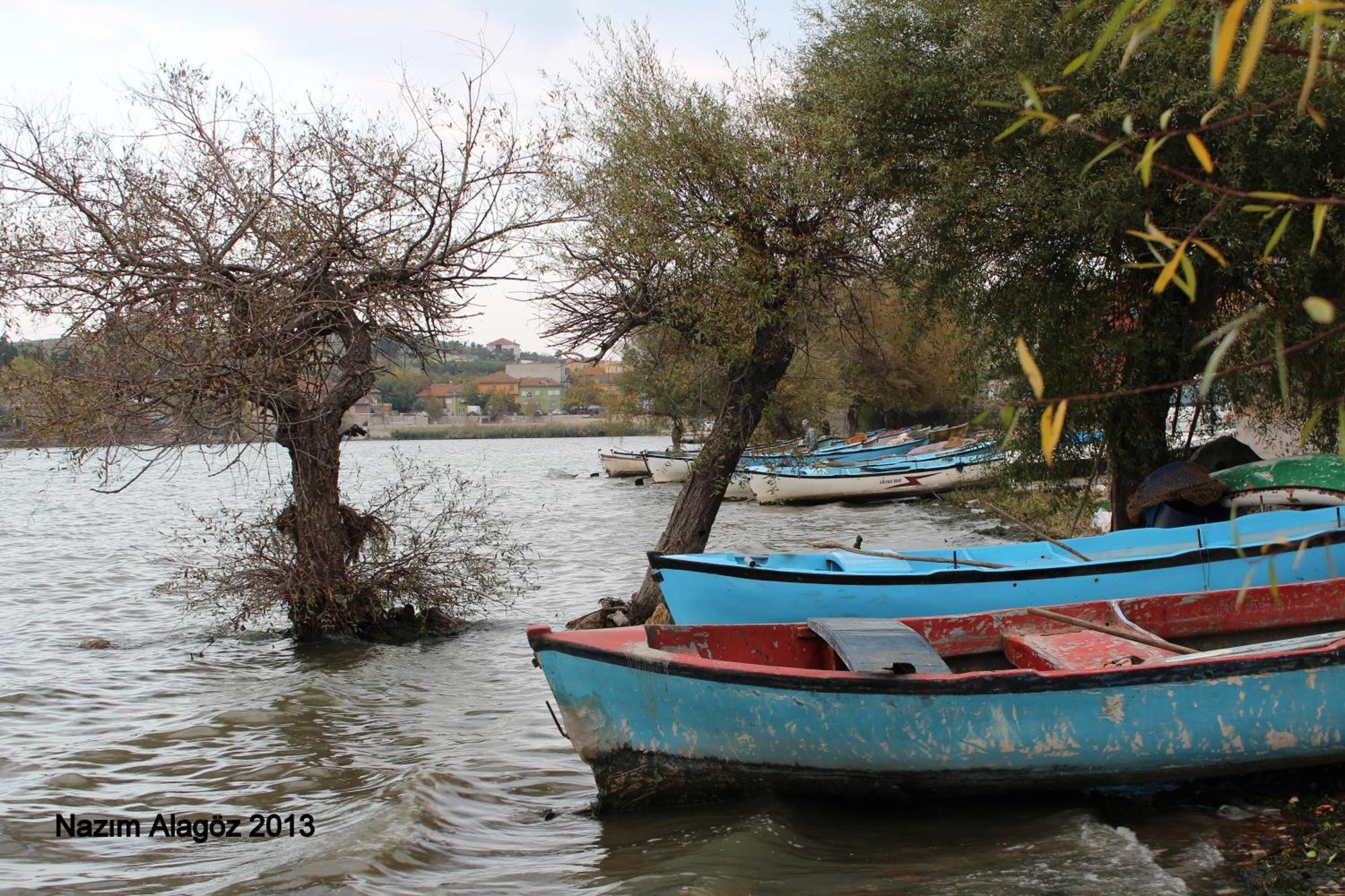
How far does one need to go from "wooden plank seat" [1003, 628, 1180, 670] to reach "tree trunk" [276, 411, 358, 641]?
23.6ft

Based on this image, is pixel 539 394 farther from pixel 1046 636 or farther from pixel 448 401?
pixel 1046 636

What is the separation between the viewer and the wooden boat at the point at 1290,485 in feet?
35.0

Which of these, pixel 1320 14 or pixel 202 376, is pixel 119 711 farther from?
pixel 1320 14

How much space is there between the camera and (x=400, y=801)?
25.1 ft

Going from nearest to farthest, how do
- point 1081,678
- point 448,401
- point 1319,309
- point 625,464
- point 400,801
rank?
point 1319,309 → point 1081,678 → point 400,801 → point 625,464 → point 448,401

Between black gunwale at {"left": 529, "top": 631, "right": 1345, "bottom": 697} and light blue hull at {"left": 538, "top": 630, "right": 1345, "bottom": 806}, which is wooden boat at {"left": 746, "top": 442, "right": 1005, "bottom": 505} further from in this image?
black gunwale at {"left": 529, "top": 631, "right": 1345, "bottom": 697}

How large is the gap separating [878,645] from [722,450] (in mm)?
5611

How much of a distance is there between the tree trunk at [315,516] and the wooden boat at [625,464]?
33.0 metres

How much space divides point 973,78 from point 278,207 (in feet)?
22.6

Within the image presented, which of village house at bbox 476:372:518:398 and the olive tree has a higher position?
village house at bbox 476:372:518:398

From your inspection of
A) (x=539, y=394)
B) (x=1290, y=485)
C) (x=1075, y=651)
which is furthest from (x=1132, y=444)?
(x=539, y=394)

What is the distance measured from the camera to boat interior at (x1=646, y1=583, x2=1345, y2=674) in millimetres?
6902

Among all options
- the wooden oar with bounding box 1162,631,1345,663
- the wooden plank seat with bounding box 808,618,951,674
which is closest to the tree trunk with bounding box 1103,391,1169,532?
the wooden oar with bounding box 1162,631,1345,663

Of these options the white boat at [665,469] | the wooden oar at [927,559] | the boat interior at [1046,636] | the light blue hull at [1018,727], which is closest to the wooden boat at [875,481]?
the white boat at [665,469]
